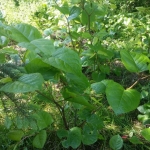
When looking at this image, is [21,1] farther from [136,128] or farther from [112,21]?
[136,128]

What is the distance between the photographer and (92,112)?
1.22m

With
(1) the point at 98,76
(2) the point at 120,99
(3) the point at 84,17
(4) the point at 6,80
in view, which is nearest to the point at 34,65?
(4) the point at 6,80

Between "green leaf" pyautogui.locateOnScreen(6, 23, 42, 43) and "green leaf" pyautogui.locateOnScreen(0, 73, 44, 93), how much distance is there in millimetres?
182

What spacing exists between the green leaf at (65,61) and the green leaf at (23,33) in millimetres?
141

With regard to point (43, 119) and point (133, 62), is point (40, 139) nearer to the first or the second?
point (43, 119)

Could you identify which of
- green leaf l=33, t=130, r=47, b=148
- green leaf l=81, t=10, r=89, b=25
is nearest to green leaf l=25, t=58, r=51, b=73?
green leaf l=33, t=130, r=47, b=148

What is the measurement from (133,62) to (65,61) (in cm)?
29

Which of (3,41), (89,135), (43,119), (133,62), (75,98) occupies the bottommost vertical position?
(89,135)

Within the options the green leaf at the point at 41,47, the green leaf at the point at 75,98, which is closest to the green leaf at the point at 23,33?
the green leaf at the point at 41,47

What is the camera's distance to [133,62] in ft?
3.04

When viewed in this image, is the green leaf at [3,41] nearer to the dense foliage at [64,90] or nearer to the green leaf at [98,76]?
the dense foliage at [64,90]

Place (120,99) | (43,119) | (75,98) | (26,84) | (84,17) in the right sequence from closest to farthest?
(26,84)
(120,99)
(75,98)
(43,119)
(84,17)

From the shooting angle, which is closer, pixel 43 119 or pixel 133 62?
pixel 133 62

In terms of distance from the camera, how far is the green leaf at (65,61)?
77 cm
